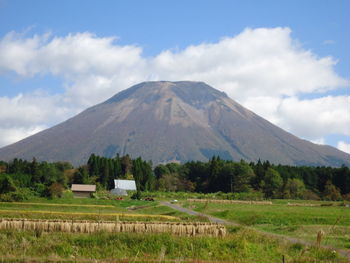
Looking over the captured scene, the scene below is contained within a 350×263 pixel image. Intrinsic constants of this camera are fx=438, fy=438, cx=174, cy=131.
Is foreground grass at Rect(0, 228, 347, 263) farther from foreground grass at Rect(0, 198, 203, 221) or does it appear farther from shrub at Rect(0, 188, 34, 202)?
shrub at Rect(0, 188, 34, 202)

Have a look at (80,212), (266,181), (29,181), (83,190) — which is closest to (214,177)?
(266,181)

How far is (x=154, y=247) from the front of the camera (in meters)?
18.1

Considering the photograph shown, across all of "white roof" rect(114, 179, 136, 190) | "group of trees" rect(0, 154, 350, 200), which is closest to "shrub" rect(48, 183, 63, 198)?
"group of trees" rect(0, 154, 350, 200)

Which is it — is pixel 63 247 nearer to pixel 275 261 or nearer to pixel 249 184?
pixel 275 261

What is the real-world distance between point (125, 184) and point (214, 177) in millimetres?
19854

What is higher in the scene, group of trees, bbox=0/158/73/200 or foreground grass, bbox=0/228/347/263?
group of trees, bbox=0/158/73/200

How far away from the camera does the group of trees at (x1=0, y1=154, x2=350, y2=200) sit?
86.6m

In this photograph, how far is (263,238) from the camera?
20375mm

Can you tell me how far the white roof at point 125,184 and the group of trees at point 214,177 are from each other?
2.66m

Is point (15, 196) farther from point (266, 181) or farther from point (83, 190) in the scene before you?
point (266, 181)

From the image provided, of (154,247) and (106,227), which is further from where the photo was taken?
(106,227)

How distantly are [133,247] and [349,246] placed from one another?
32.7 feet

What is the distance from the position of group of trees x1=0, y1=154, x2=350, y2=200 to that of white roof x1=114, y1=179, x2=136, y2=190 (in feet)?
8.72

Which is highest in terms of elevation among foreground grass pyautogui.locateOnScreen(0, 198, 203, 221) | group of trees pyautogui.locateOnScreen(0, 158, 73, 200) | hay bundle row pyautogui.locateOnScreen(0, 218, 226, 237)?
group of trees pyautogui.locateOnScreen(0, 158, 73, 200)
